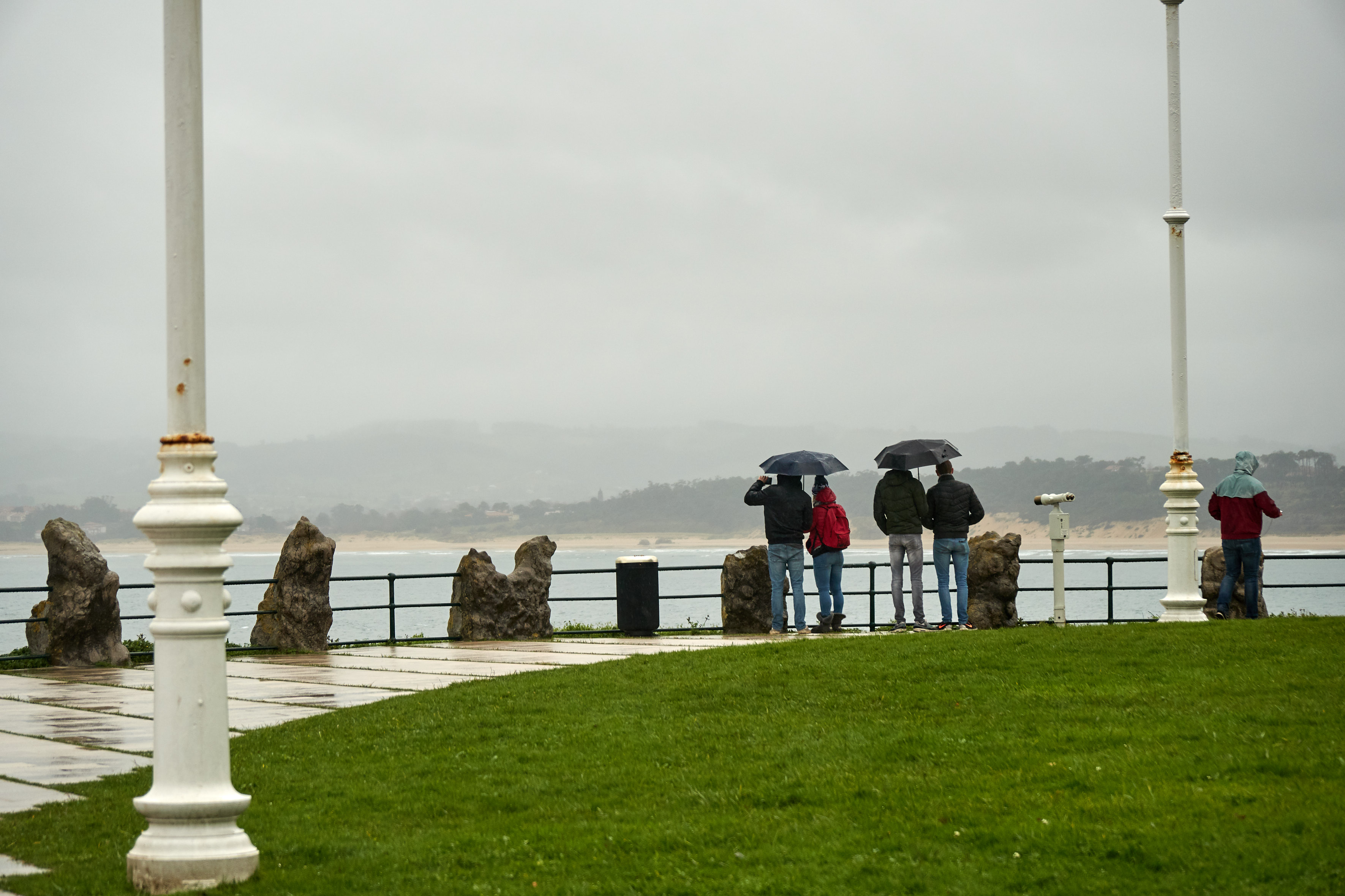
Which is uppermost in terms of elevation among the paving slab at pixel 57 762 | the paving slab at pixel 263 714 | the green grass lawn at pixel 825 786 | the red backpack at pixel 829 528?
the red backpack at pixel 829 528

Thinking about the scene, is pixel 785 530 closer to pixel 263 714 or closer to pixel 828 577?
pixel 828 577

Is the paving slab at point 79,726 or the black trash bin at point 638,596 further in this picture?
the black trash bin at point 638,596

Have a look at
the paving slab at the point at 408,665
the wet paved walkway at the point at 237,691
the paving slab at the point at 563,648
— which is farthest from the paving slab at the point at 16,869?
the paving slab at the point at 563,648

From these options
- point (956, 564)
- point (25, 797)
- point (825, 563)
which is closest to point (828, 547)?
point (825, 563)

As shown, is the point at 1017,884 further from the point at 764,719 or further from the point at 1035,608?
the point at 1035,608

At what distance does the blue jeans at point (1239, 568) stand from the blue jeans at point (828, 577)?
4846 mm

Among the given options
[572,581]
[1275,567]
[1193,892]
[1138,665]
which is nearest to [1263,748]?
[1193,892]

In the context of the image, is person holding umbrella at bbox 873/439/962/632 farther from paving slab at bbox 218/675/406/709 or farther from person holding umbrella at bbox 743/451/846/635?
paving slab at bbox 218/675/406/709

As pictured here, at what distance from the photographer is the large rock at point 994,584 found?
59.1 feet

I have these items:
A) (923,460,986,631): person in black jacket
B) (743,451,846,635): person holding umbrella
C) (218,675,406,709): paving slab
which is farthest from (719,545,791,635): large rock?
(218,675,406,709): paving slab

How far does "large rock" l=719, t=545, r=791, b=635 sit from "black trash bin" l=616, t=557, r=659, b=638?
1.14m

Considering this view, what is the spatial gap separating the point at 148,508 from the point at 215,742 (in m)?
1.06

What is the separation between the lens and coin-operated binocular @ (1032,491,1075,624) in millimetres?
14945

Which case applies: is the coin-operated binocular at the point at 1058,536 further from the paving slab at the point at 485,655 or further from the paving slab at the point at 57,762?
the paving slab at the point at 57,762
